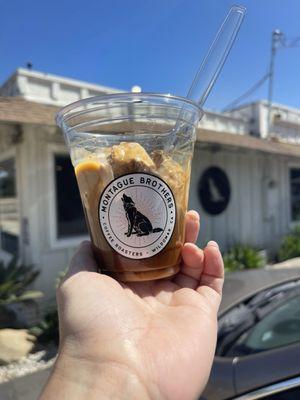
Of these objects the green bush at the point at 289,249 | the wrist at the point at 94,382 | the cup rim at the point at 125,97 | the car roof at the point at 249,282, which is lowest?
the green bush at the point at 289,249

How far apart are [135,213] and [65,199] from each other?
5.78m

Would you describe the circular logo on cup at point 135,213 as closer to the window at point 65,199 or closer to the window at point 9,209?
the window at point 65,199

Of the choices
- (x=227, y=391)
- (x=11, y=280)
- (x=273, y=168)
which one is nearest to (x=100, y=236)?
(x=227, y=391)

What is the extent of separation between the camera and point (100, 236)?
62.7 inches

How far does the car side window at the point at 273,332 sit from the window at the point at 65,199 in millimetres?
4985

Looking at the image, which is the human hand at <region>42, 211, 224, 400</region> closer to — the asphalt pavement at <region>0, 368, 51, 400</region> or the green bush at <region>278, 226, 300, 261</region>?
the asphalt pavement at <region>0, 368, 51, 400</region>

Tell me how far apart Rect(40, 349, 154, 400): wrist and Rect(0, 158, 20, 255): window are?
6051 mm

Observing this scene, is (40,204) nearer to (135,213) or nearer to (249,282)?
(249,282)

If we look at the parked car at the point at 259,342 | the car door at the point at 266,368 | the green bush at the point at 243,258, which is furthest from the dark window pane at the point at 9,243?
the car door at the point at 266,368

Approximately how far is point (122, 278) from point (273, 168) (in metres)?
10.7

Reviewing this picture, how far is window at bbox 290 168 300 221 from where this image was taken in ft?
41.1

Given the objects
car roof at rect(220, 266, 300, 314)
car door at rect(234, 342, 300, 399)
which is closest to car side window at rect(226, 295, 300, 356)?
car door at rect(234, 342, 300, 399)

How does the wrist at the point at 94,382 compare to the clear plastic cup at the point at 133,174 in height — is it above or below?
below

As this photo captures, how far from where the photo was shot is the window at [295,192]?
1253 cm
